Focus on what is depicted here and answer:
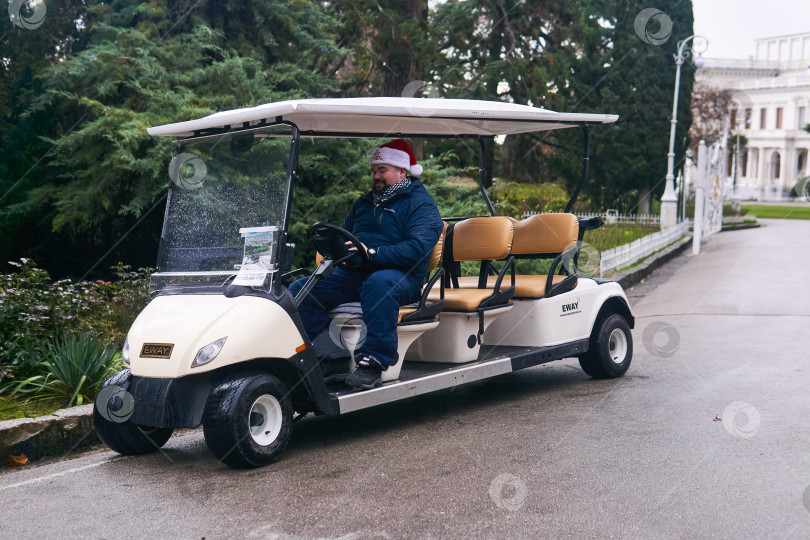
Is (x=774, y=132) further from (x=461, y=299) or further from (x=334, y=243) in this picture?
(x=334, y=243)

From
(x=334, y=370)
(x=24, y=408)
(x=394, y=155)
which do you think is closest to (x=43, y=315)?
(x=24, y=408)

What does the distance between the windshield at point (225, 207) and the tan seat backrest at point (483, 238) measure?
6.60ft

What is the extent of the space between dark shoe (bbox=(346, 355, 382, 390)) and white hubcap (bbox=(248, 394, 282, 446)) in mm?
520

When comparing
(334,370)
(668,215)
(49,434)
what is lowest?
(668,215)

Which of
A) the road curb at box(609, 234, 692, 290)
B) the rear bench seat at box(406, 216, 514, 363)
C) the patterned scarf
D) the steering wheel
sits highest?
the patterned scarf

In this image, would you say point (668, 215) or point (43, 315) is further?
point (668, 215)

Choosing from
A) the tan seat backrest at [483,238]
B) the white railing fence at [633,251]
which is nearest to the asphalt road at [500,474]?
the tan seat backrest at [483,238]

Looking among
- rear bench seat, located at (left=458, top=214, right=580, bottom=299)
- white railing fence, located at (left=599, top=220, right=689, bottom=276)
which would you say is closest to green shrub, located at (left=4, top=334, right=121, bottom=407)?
rear bench seat, located at (left=458, top=214, right=580, bottom=299)

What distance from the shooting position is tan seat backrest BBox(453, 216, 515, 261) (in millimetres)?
6785

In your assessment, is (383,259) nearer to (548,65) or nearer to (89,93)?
(89,93)

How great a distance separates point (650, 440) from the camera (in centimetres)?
526

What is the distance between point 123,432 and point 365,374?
144 cm

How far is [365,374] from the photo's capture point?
17.5ft

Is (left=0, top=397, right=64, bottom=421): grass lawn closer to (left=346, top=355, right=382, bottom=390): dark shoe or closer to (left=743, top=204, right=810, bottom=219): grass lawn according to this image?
(left=346, top=355, right=382, bottom=390): dark shoe
